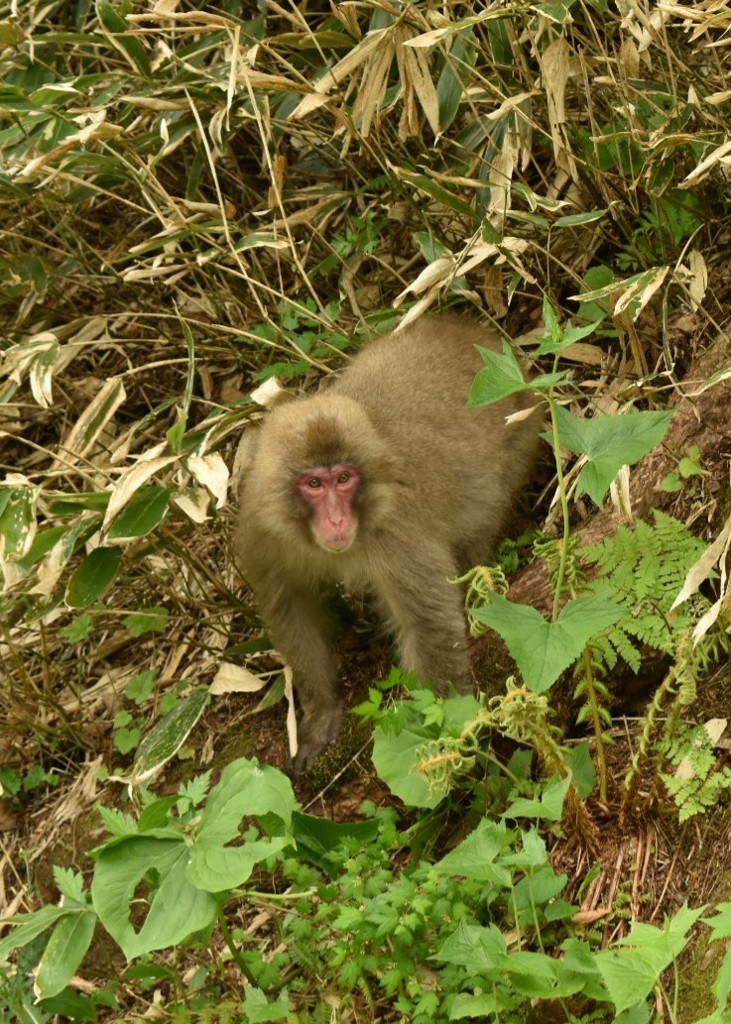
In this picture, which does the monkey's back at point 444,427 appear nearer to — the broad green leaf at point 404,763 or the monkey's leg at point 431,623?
the monkey's leg at point 431,623

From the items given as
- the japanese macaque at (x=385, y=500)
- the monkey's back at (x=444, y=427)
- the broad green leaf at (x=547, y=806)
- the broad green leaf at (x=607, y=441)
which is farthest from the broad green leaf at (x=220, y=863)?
the monkey's back at (x=444, y=427)

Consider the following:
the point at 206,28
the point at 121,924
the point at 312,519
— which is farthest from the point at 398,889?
the point at 206,28

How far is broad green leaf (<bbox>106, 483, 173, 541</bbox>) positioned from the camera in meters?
4.29

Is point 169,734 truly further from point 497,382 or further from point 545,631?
point 497,382

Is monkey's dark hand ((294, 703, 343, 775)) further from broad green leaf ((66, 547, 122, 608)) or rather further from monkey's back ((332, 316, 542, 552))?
broad green leaf ((66, 547, 122, 608))

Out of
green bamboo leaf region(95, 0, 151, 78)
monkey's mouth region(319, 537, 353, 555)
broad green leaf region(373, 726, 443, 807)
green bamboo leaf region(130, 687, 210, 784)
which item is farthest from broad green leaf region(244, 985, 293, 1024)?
green bamboo leaf region(95, 0, 151, 78)

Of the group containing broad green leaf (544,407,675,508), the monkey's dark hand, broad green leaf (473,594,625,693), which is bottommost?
the monkey's dark hand

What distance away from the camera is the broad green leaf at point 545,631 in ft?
10.0

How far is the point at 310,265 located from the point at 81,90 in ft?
4.49

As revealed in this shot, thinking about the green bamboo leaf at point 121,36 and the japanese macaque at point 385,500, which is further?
the green bamboo leaf at point 121,36

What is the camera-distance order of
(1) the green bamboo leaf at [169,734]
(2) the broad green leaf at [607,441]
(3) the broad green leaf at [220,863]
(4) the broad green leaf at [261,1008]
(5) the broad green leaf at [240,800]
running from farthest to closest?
(1) the green bamboo leaf at [169,734] < (4) the broad green leaf at [261,1008] < (2) the broad green leaf at [607,441] < (5) the broad green leaf at [240,800] < (3) the broad green leaf at [220,863]

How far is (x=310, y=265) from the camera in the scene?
5914 mm

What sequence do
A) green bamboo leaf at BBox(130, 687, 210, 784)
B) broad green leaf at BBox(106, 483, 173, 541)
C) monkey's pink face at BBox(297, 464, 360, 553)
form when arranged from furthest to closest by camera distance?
green bamboo leaf at BBox(130, 687, 210, 784) → monkey's pink face at BBox(297, 464, 360, 553) → broad green leaf at BBox(106, 483, 173, 541)

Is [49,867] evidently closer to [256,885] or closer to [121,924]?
[256,885]
